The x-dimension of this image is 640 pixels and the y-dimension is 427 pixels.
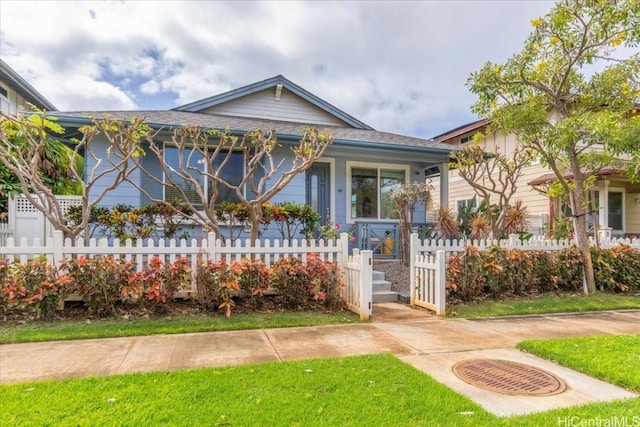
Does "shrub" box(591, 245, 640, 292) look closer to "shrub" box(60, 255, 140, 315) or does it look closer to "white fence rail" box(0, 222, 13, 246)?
"shrub" box(60, 255, 140, 315)

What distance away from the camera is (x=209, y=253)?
5902 millimetres

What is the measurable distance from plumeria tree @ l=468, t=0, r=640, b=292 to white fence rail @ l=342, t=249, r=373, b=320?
4315 mm

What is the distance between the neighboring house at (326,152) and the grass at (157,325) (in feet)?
13.6

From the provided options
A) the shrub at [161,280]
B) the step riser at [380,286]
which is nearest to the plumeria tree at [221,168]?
the shrub at [161,280]

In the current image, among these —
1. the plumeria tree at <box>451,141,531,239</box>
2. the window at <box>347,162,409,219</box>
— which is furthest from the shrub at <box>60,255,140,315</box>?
the plumeria tree at <box>451,141,531,239</box>

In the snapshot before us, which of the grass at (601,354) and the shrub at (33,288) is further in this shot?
the shrub at (33,288)

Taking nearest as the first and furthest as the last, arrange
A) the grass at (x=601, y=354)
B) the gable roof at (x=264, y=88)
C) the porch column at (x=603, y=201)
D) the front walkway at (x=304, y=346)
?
1. the grass at (x=601, y=354)
2. the front walkway at (x=304, y=346)
3. the gable roof at (x=264, y=88)
4. the porch column at (x=603, y=201)

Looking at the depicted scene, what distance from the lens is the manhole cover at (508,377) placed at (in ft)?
10.4

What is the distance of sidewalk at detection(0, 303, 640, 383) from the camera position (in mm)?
3637

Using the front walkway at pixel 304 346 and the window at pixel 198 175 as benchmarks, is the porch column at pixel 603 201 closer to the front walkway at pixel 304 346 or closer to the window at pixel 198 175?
the front walkway at pixel 304 346

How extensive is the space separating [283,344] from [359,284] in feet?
5.89

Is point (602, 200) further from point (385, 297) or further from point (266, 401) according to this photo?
point (266, 401)

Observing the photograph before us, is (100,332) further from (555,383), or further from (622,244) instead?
(622,244)

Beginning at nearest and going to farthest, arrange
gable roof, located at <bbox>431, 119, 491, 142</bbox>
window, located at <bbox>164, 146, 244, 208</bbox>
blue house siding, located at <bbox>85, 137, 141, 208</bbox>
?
blue house siding, located at <bbox>85, 137, 141, 208</bbox>
window, located at <bbox>164, 146, 244, 208</bbox>
gable roof, located at <bbox>431, 119, 491, 142</bbox>
